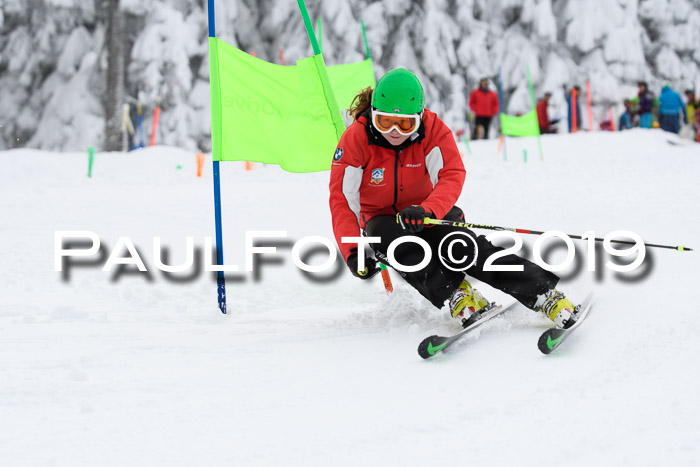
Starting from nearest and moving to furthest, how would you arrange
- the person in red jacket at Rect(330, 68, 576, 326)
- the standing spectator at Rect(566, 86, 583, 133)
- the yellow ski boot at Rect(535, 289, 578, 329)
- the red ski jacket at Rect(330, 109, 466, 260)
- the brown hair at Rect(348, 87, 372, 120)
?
the yellow ski boot at Rect(535, 289, 578, 329), the person in red jacket at Rect(330, 68, 576, 326), the red ski jacket at Rect(330, 109, 466, 260), the brown hair at Rect(348, 87, 372, 120), the standing spectator at Rect(566, 86, 583, 133)

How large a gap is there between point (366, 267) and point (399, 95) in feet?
3.04

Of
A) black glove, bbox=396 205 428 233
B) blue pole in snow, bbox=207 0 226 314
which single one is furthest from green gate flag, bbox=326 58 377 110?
black glove, bbox=396 205 428 233

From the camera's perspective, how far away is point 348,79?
27.6 feet

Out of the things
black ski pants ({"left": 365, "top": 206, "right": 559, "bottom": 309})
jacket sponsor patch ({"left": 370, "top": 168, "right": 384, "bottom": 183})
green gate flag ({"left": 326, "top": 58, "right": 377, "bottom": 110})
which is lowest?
black ski pants ({"left": 365, "top": 206, "right": 559, "bottom": 309})

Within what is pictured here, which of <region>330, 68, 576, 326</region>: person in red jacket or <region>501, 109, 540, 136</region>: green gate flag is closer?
<region>330, 68, 576, 326</region>: person in red jacket

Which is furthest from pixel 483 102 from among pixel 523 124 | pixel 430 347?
pixel 430 347

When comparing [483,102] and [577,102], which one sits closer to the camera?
[483,102]

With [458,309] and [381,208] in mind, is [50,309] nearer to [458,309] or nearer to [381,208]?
[381,208]

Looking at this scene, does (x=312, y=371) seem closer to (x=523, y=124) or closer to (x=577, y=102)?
(x=523, y=124)

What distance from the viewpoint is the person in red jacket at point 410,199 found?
3369 mm

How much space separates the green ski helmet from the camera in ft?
11.1

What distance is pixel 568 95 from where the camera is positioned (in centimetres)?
1745

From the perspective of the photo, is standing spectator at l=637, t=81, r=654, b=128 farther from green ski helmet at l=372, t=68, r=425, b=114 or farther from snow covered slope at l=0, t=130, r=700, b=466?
green ski helmet at l=372, t=68, r=425, b=114

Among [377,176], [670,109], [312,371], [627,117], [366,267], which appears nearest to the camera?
[312,371]
